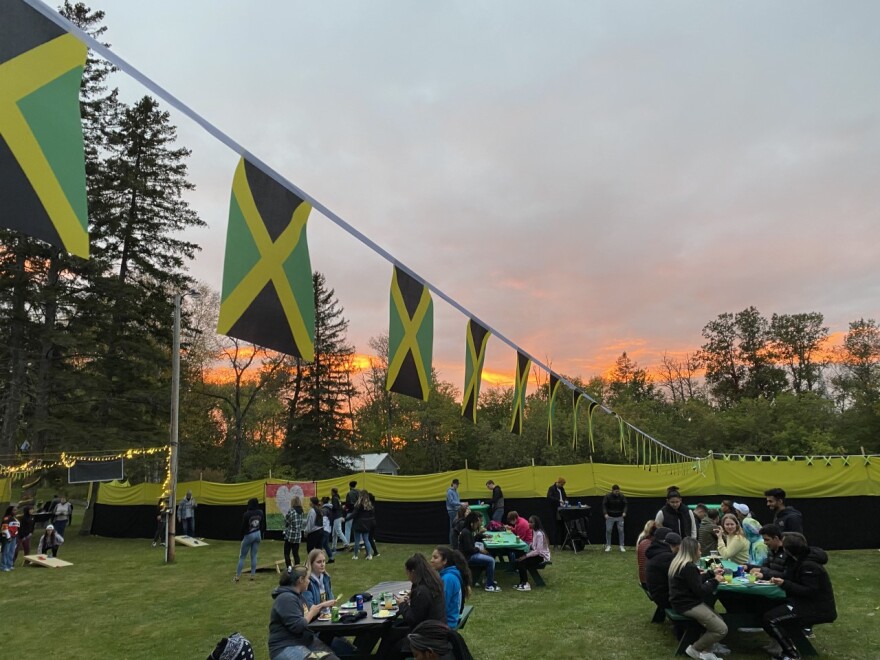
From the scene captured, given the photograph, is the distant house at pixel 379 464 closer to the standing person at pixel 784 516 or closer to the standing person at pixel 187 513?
the standing person at pixel 187 513

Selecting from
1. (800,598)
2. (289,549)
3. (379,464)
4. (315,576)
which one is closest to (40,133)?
(315,576)

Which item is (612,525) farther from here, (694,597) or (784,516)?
(694,597)

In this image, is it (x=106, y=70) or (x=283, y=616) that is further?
(x=106, y=70)

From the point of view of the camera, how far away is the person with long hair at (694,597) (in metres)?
5.74

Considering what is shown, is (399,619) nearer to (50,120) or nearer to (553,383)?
(50,120)

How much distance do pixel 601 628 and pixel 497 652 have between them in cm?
159

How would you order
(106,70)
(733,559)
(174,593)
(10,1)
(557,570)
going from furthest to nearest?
(106,70) → (557,570) → (174,593) → (733,559) → (10,1)

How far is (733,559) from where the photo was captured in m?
7.57

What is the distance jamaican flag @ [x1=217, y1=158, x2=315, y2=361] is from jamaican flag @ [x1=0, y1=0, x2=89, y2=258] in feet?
3.54

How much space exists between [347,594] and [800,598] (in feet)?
22.3

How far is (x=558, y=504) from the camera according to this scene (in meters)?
14.1

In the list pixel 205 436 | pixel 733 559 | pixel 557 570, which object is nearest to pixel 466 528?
pixel 557 570

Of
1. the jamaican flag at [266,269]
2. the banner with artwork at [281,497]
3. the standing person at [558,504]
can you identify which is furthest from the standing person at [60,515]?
the jamaican flag at [266,269]

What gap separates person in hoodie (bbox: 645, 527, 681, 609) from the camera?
255 inches
